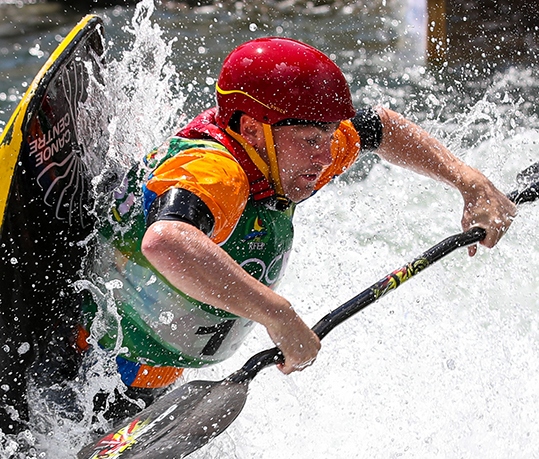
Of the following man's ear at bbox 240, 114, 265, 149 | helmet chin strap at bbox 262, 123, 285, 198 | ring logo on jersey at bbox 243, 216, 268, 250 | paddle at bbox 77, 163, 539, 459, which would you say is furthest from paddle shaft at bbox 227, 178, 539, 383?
man's ear at bbox 240, 114, 265, 149

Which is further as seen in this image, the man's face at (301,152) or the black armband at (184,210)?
the man's face at (301,152)

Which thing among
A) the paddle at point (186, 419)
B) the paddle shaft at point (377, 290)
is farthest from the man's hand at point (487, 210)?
the paddle at point (186, 419)

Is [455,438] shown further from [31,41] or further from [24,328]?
[31,41]

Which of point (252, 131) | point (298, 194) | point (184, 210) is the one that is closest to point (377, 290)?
point (298, 194)

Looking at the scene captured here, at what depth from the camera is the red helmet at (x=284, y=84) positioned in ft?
6.85

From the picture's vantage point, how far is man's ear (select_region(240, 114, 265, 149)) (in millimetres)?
2160

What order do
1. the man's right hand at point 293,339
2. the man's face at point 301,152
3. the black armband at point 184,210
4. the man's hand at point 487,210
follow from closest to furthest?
1. the black armband at point 184,210
2. the man's right hand at point 293,339
3. the man's face at point 301,152
4. the man's hand at point 487,210

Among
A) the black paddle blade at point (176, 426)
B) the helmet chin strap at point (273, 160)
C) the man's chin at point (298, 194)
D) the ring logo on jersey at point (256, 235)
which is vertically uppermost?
the helmet chin strap at point (273, 160)

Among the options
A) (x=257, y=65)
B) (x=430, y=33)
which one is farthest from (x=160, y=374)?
(x=430, y=33)

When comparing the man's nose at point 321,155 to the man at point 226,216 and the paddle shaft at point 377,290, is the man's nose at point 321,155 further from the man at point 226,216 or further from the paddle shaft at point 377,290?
the paddle shaft at point 377,290

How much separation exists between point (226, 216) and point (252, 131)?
29cm

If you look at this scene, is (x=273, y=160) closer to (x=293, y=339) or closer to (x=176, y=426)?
(x=293, y=339)

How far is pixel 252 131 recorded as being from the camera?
2.18m

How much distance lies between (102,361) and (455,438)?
1.28 m
